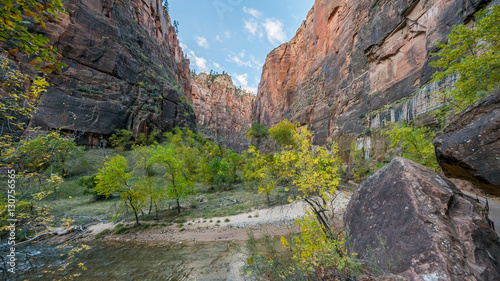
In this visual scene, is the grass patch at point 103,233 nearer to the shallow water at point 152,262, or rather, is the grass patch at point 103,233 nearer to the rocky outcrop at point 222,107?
the shallow water at point 152,262

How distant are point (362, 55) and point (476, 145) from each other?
27411mm

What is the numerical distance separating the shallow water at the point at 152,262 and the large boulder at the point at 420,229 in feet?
16.2

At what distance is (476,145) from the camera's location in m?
3.24

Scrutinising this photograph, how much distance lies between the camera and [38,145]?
341 centimetres

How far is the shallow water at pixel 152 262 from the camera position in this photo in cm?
669

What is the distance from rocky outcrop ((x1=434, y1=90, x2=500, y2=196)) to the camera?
308 centimetres

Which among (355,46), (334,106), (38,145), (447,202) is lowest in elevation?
(447,202)

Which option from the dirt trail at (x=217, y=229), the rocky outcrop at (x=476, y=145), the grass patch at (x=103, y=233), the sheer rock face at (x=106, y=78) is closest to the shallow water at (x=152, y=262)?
the dirt trail at (x=217, y=229)

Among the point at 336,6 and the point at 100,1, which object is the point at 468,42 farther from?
the point at 100,1

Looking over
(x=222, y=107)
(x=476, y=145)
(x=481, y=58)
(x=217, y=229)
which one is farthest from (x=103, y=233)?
(x=222, y=107)

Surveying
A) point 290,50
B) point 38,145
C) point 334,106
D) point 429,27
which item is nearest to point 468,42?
point 38,145

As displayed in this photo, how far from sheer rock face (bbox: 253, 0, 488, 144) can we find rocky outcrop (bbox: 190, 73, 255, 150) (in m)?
36.9

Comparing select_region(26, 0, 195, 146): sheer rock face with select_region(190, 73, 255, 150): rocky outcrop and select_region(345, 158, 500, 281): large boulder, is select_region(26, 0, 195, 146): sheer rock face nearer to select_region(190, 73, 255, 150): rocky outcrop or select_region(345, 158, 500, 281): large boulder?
select_region(190, 73, 255, 150): rocky outcrop

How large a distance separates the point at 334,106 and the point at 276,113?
1087 inches
